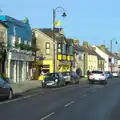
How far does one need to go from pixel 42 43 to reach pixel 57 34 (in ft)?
23.9

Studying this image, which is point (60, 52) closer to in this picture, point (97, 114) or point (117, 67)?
point (97, 114)

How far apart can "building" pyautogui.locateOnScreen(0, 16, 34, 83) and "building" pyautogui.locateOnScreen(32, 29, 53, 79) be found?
9.88 m

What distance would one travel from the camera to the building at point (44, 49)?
72.3 meters

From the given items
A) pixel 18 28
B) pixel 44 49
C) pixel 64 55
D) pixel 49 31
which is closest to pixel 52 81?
pixel 18 28

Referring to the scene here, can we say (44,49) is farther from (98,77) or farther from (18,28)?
(98,77)

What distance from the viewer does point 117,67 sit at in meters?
154

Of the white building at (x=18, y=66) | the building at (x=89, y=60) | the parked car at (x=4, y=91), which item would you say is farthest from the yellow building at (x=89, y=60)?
the parked car at (x=4, y=91)

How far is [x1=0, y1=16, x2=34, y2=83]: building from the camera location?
51.1m

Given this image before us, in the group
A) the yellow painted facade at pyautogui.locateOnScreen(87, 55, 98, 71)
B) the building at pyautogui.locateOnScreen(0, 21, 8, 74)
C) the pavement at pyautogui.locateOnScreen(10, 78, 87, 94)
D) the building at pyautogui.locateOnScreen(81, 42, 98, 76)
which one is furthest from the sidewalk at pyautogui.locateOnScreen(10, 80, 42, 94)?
the yellow painted facade at pyautogui.locateOnScreen(87, 55, 98, 71)

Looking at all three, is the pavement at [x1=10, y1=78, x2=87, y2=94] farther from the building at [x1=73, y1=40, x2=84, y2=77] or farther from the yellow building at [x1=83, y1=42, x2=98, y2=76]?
the yellow building at [x1=83, y1=42, x2=98, y2=76]

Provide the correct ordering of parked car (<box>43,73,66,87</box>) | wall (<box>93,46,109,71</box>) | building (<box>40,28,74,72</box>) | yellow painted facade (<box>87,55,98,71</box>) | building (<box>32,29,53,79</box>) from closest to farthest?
1. parked car (<box>43,73,66,87</box>)
2. building (<box>32,29,53,79</box>)
3. building (<box>40,28,74,72</box>)
4. yellow painted facade (<box>87,55,98,71</box>)
5. wall (<box>93,46,109,71</box>)

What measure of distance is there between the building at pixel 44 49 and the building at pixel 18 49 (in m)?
9.88

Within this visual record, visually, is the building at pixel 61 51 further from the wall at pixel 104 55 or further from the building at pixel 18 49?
the wall at pixel 104 55

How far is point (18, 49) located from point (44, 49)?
65.9 ft
